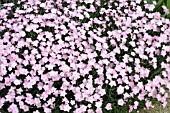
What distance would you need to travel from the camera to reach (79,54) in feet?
12.6

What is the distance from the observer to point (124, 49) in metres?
3.96

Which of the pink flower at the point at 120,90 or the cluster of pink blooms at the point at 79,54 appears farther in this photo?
the pink flower at the point at 120,90

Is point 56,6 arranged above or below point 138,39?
above

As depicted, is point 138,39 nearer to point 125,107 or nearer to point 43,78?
point 125,107

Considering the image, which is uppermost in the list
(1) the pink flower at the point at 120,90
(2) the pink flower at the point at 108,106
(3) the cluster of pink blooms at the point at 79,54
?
(3) the cluster of pink blooms at the point at 79,54

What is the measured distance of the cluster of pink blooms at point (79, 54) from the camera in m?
3.54

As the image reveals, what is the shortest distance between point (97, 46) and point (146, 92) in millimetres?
632

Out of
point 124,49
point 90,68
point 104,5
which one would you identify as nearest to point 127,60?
point 124,49

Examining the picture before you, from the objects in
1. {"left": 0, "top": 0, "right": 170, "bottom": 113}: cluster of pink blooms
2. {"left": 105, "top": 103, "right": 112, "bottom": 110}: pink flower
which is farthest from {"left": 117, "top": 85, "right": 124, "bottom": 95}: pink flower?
{"left": 105, "top": 103, "right": 112, "bottom": 110}: pink flower

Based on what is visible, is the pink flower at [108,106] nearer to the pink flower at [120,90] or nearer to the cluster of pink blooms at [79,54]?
the cluster of pink blooms at [79,54]

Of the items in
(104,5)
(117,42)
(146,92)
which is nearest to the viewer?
(146,92)

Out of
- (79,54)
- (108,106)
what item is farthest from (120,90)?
(79,54)

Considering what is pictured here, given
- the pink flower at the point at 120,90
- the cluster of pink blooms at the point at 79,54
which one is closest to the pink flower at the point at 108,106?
the cluster of pink blooms at the point at 79,54

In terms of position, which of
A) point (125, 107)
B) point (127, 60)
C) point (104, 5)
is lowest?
point (125, 107)
